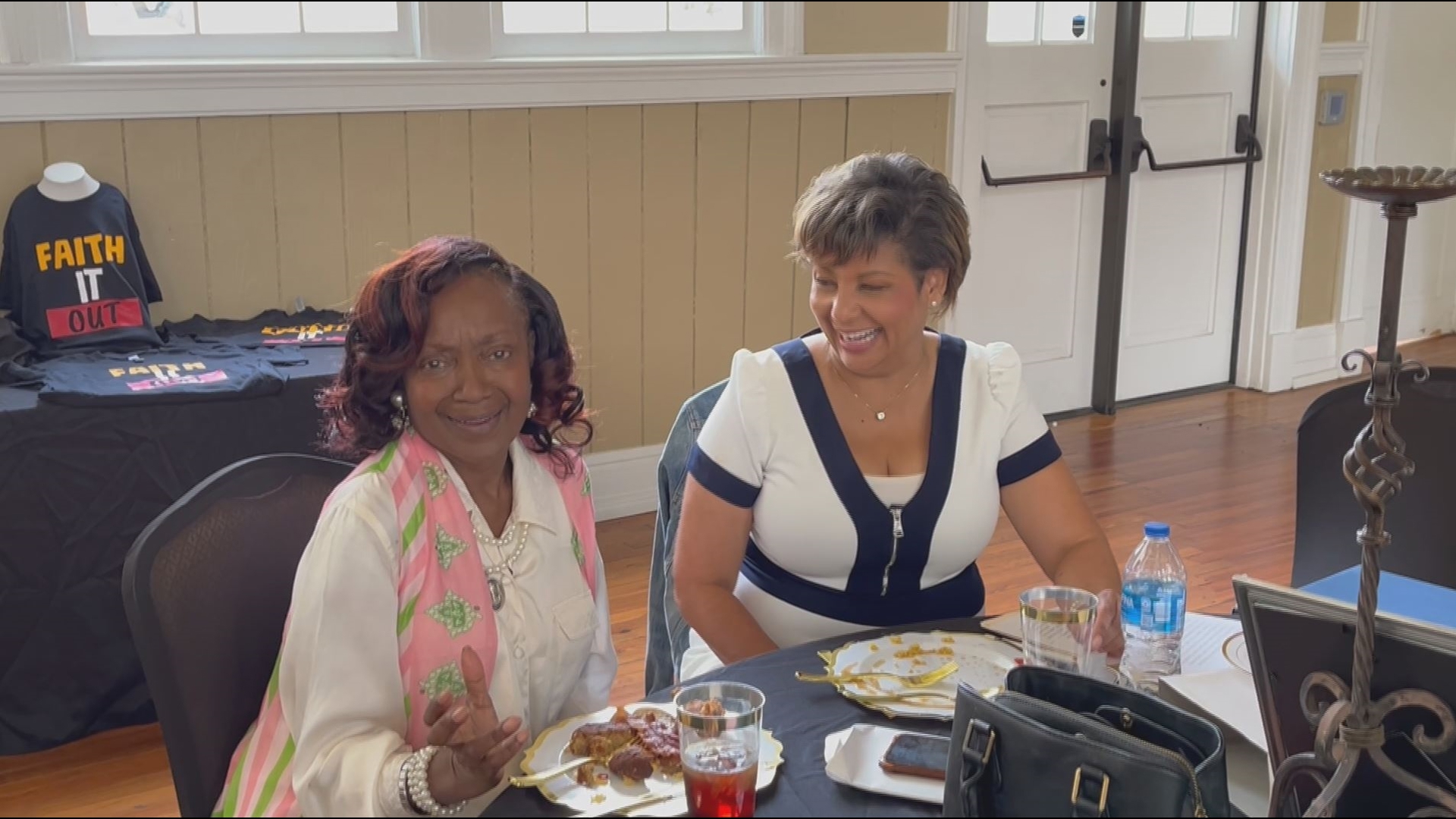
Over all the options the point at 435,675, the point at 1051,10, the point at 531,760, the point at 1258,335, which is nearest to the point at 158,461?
the point at 435,675

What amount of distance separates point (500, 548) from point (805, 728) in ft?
1.40

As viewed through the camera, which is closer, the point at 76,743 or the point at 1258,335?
the point at 76,743

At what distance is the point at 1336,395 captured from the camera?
2256 millimetres

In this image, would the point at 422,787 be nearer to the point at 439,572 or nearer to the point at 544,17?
the point at 439,572

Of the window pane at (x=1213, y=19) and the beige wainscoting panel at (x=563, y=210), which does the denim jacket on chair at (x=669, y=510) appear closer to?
the beige wainscoting panel at (x=563, y=210)

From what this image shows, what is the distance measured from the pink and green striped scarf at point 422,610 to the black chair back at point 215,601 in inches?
1.2

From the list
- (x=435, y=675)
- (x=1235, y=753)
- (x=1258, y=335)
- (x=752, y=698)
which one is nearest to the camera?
(x=752, y=698)

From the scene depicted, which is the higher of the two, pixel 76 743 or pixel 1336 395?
pixel 1336 395

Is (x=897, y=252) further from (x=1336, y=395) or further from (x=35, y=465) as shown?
(x=35, y=465)

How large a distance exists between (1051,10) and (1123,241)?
0.90m

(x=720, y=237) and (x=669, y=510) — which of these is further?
(x=720, y=237)

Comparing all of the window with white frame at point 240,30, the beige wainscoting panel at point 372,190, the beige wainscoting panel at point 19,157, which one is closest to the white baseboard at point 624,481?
the beige wainscoting panel at point 372,190

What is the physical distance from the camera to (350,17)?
3.75 m

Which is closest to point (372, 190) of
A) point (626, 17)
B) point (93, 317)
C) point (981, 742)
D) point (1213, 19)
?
point (93, 317)
